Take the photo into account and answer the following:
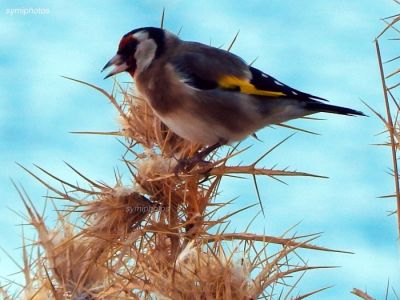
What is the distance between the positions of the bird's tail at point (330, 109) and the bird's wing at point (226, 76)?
2.1 inches

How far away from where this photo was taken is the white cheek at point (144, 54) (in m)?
5.81

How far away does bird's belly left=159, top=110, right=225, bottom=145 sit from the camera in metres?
5.32

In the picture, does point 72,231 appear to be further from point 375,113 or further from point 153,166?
point 375,113

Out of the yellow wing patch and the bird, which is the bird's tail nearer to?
the bird

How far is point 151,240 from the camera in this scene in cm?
503

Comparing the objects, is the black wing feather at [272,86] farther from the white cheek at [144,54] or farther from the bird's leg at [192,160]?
the white cheek at [144,54]

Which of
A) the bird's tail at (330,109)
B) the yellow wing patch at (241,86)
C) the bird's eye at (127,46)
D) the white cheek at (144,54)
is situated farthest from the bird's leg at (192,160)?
the bird's eye at (127,46)

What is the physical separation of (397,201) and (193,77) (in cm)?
218

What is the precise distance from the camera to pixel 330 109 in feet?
17.5

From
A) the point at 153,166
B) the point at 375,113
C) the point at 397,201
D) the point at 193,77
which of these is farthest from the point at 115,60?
the point at 397,201

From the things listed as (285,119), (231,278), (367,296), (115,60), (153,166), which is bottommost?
(367,296)

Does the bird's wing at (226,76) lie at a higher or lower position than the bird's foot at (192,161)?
higher

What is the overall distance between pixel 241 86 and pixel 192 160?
32.4 inches

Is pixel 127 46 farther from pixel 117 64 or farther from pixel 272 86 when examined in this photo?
pixel 272 86
